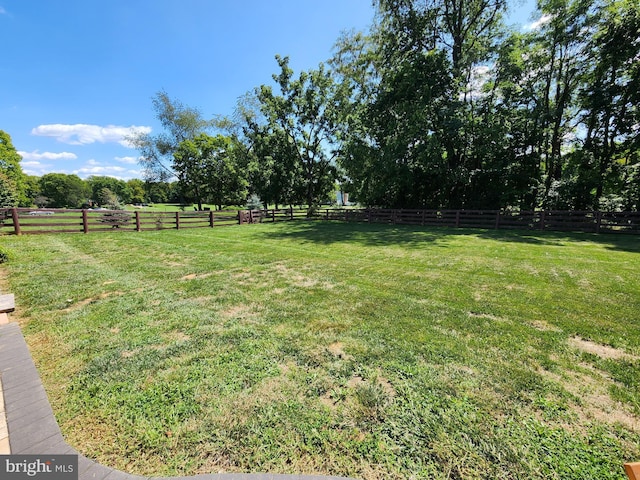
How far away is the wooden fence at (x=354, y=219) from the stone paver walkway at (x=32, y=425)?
9924mm

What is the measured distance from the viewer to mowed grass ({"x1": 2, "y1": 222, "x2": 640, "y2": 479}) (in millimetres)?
1676

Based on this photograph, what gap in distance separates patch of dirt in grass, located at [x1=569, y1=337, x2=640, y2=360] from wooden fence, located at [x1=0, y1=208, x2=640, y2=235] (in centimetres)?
1324

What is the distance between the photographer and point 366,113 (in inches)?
A: 705

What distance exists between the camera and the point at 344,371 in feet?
8.08

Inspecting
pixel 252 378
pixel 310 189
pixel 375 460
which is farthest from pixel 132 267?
pixel 310 189

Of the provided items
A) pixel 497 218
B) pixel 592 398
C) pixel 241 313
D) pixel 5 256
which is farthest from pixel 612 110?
pixel 5 256

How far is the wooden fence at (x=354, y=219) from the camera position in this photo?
10.4 m

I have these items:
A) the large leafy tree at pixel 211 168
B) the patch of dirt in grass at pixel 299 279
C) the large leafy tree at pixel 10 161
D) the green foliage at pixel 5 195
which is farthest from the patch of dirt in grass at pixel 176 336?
the large leafy tree at pixel 10 161

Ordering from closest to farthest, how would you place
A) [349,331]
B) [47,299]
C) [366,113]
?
[349,331], [47,299], [366,113]

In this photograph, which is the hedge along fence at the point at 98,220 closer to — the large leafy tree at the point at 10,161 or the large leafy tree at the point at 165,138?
the large leafy tree at the point at 165,138

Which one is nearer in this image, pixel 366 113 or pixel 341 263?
pixel 341 263

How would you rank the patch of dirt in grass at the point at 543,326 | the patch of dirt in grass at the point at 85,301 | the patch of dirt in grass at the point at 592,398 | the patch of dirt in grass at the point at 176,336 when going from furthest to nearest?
the patch of dirt in grass at the point at 85,301, the patch of dirt in grass at the point at 543,326, the patch of dirt in grass at the point at 176,336, the patch of dirt in grass at the point at 592,398

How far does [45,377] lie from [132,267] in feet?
13.9

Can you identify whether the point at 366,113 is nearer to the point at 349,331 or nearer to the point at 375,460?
the point at 349,331
